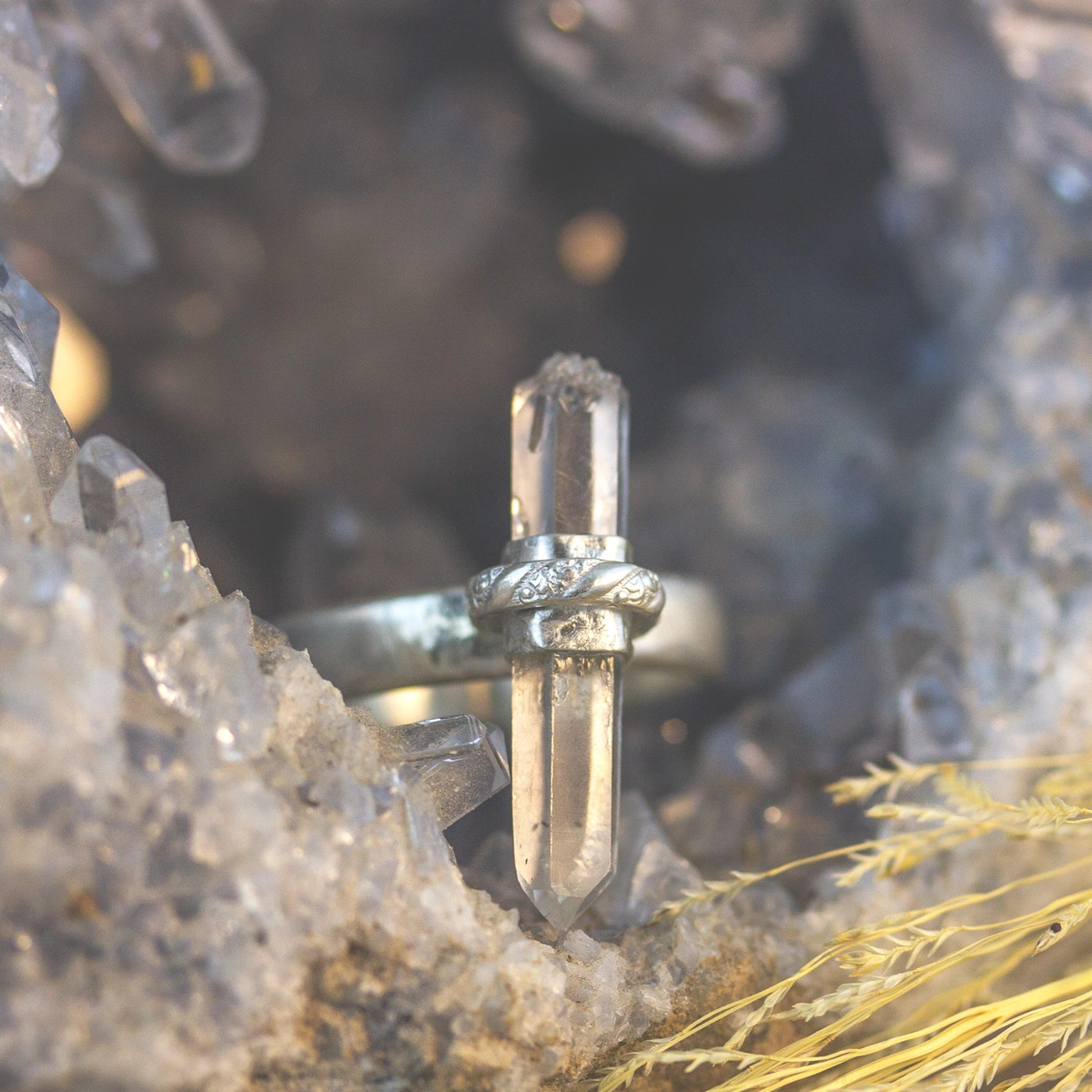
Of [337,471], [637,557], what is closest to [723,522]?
[637,557]

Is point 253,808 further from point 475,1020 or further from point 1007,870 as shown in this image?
point 1007,870

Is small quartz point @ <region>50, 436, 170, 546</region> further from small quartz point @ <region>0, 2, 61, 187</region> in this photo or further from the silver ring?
small quartz point @ <region>0, 2, 61, 187</region>

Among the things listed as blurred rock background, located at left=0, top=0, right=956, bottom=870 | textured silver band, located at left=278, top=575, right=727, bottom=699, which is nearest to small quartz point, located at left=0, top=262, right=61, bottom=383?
textured silver band, located at left=278, top=575, right=727, bottom=699

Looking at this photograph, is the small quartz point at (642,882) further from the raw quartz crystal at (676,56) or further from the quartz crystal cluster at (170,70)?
the raw quartz crystal at (676,56)

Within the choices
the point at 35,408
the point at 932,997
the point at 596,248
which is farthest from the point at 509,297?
the point at 932,997

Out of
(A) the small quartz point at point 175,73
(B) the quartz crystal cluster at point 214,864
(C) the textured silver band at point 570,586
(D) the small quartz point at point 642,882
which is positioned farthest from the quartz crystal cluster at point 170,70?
(D) the small quartz point at point 642,882
